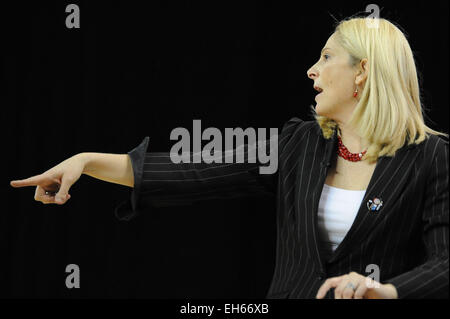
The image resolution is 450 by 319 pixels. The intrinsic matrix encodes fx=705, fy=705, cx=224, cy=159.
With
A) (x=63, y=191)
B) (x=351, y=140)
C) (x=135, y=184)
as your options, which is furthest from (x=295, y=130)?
(x=63, y=191)

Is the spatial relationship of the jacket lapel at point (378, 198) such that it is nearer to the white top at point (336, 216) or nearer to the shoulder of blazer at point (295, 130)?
the white top at point (336, 216)

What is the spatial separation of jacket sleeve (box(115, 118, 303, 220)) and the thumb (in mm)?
216

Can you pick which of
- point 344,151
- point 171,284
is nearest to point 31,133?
point 171,284

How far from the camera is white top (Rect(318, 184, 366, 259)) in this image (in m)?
1.71

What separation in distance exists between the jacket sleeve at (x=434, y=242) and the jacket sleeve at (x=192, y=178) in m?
0.41

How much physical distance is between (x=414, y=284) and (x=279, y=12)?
56.9 inches

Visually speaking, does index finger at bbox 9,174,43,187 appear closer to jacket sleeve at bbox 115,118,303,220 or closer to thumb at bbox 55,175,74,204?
thumb at bbox 55,175,74,204

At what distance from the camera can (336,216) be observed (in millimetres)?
1724

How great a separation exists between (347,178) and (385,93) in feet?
0.76

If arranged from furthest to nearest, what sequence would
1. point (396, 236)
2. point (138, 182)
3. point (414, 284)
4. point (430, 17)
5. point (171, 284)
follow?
point (171, 284), point (430, 17), point (138, 182), point (396, 236), point (414, 284)

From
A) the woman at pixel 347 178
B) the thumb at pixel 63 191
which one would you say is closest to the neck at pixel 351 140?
the woman at pixel 347 178

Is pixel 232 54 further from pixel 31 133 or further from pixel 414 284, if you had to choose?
pixel 414 284

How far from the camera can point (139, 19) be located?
2.70 metres

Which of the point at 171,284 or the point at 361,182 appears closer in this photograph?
the point at 361,182
